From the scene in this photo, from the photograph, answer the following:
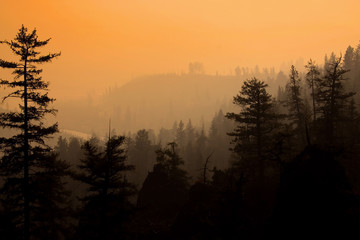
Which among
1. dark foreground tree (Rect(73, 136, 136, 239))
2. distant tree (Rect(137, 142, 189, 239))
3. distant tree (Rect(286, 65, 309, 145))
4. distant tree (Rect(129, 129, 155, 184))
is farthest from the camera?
distant tree (Rect(129, 129, 155, 184))

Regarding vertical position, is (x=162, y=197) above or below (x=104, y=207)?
below

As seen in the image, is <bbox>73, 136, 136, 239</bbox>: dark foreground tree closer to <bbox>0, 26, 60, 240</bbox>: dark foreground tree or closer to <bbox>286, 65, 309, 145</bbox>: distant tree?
<bbox>0, 26, 60, 240</bbox>: dark foreground tree

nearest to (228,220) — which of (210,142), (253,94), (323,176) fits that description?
(323,176)

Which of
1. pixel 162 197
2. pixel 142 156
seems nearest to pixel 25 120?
pixel 162 197

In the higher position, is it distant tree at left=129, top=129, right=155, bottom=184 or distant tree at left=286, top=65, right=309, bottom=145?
distant tree at left=286, top=65, right=309, bottom=145

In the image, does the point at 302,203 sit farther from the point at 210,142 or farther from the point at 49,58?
the point at 210,142

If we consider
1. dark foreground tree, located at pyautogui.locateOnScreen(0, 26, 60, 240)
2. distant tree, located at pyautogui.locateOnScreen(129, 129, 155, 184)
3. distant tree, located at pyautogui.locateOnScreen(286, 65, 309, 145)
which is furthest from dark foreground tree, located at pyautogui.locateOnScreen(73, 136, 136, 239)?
distant tree, located at pyautogui.locateOnScreen(129, 129, 155, 184)

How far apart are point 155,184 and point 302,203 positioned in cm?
2022

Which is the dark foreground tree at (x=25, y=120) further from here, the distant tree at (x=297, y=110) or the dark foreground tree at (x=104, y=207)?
the distant tree at (x=297, y=110)

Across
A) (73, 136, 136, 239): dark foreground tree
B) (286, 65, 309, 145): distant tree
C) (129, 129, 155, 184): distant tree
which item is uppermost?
(286, 65, 309, 145): distant tree

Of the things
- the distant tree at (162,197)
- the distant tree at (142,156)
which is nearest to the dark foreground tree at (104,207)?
the distant tree at (162,197)

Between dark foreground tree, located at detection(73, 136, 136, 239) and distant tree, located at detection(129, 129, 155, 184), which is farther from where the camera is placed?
distant tree, located at detection(129, 129, 155, 184)

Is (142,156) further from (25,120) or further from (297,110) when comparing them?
(25,120)

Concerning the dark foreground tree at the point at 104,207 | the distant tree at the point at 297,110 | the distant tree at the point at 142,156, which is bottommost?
the distant tree at the point at 142,156
